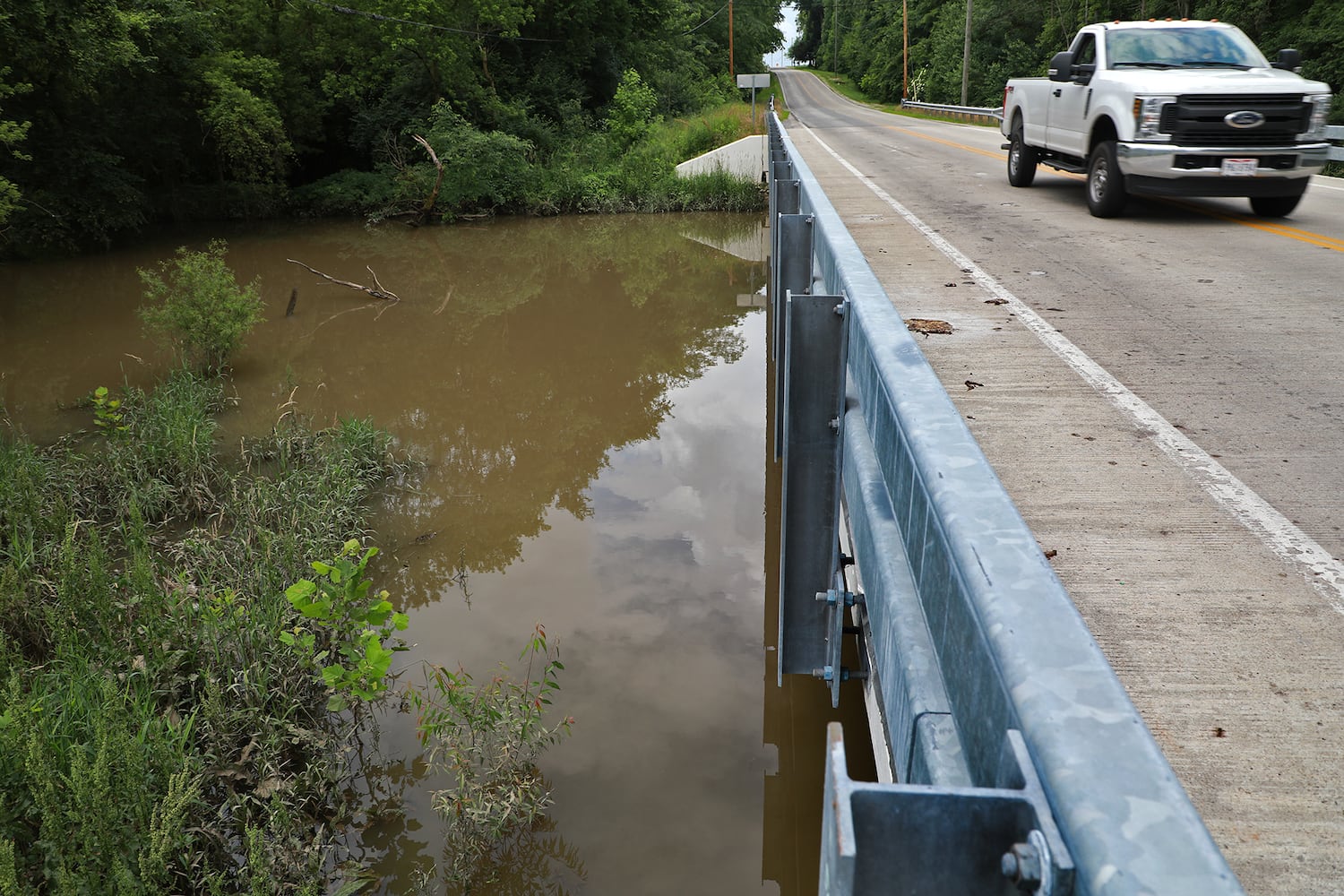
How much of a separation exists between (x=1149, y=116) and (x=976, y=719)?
35.7ft

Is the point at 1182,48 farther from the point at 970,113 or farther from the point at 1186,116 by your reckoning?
the point at 970,113

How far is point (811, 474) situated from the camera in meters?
4.22

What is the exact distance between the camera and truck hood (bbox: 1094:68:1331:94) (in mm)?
10352

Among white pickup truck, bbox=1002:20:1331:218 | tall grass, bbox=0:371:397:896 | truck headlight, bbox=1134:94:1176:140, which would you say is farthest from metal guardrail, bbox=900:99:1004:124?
tall grass, bbox=0:371:397:896

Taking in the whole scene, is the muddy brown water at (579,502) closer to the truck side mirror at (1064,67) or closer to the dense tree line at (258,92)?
the dense tree line at (258,92)

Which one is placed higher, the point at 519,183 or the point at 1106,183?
the point at 1106,183

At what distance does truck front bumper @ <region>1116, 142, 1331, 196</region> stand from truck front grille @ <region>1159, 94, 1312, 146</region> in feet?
0.27

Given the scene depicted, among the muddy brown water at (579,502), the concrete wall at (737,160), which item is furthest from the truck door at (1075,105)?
the concrete wall at (737,160)

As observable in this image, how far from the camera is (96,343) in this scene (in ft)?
52.3

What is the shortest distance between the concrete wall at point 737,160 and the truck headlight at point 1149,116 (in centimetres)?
1981

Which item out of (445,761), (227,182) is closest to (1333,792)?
(445,761)

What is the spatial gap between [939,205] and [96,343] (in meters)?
12.9

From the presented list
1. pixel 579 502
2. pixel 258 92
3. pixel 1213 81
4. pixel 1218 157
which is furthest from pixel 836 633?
pixel 258 92

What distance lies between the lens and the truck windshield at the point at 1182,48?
1161 centimetres
